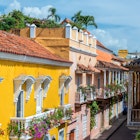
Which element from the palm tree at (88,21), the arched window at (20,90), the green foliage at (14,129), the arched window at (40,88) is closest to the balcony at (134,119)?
the arched window at (40,88)

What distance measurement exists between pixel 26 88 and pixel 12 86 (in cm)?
151

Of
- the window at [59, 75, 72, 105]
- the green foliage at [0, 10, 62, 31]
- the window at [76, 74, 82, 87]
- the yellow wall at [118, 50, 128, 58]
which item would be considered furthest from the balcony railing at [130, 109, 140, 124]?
the yellow wall at [118, 50, 128, 58]

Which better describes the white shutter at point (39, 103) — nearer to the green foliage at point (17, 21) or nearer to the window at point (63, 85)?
the window at point (63, 85)

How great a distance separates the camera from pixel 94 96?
96.2ft

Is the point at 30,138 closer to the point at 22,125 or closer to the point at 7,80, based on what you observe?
the point at 22,125

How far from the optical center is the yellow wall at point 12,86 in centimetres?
1527

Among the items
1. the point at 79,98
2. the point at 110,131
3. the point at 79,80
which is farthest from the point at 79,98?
the point at 110,131

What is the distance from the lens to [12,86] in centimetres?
1609

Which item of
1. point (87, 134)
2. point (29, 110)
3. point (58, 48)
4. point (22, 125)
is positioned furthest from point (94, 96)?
point (22, 125)

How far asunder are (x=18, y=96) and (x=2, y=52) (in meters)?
2.68

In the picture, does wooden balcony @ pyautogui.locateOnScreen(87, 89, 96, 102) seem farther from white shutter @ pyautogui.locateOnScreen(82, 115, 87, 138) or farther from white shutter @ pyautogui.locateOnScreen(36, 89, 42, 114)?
white shutter @ pyautogui.locateOnScreen(36, 89, 42, 114)

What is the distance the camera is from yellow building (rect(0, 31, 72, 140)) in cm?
1554

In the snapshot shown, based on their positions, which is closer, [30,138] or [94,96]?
[30,138]

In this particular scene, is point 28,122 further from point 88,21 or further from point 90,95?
point 88,21
